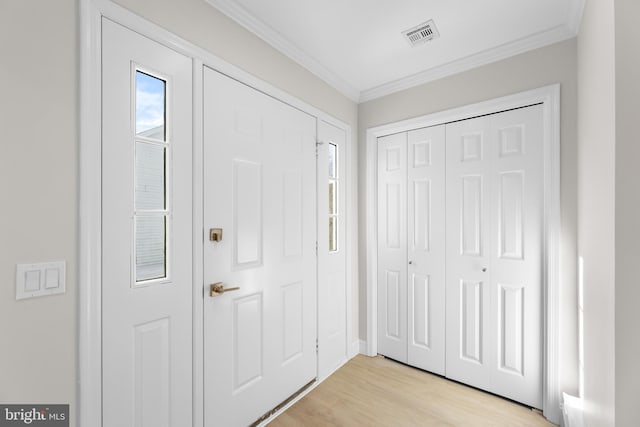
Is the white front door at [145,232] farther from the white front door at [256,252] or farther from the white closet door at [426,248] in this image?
the white closet door at [426,248]

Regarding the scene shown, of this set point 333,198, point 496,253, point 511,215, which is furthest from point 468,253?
point 333,198

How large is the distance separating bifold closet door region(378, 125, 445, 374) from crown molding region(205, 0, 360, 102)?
2.29ft

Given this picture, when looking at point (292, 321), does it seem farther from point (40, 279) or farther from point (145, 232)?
point (40, 279)

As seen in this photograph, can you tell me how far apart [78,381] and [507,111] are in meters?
2.98

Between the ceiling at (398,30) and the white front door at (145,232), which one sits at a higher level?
the ceiling at (398,30)

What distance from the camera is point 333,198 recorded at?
8.66ft

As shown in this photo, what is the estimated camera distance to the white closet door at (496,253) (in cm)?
203

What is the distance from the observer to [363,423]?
189cm

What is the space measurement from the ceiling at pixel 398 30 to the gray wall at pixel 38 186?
91 cm

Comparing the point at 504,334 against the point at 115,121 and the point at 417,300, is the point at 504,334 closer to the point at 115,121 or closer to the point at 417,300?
the point at 417,300

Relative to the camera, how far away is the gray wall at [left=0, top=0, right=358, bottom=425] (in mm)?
977

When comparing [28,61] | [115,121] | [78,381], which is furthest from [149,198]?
[78,381]

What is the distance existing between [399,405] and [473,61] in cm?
273

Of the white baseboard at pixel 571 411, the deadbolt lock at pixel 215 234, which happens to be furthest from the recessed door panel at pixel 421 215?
the deadbolt lock at pixel 215 234
